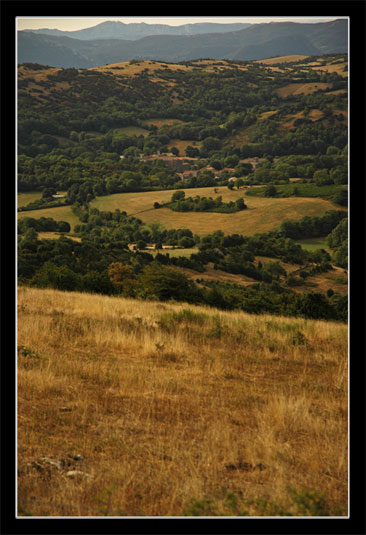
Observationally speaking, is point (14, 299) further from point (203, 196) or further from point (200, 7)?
point (203, 196)

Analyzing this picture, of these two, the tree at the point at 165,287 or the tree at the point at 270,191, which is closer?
the tree at the point at 165,287

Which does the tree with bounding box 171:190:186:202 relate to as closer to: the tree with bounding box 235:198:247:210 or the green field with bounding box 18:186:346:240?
the green field with bounding box 18:186:346:240

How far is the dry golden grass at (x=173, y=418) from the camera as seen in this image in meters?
3.58

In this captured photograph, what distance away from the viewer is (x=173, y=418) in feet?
16.3

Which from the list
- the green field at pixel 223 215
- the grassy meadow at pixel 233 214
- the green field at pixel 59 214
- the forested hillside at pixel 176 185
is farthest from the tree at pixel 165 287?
the grassy meadow at pixel 233 214

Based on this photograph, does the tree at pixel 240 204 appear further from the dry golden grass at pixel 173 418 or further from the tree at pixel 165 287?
the dry golden grass at pixel 173 418

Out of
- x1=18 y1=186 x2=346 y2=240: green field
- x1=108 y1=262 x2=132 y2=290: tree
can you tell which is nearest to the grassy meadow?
x1=18 y1=186 x2=346 y2=240: green field

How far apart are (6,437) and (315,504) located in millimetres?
1869

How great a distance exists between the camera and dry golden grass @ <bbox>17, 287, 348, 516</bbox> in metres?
3.58

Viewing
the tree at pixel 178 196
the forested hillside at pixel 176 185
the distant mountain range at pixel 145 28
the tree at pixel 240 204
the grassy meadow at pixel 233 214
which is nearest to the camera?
the distant mountain range at pixel 145 28

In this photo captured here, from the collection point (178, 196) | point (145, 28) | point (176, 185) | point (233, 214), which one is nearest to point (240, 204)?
point (233, 214)

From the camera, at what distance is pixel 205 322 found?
32.0 feet

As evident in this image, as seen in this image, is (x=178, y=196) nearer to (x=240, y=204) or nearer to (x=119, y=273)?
(x=240, y=204)

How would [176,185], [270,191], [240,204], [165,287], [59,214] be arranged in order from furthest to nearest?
[176,185]
[270,191]
[240,204]
[59,214]
[165,287]
